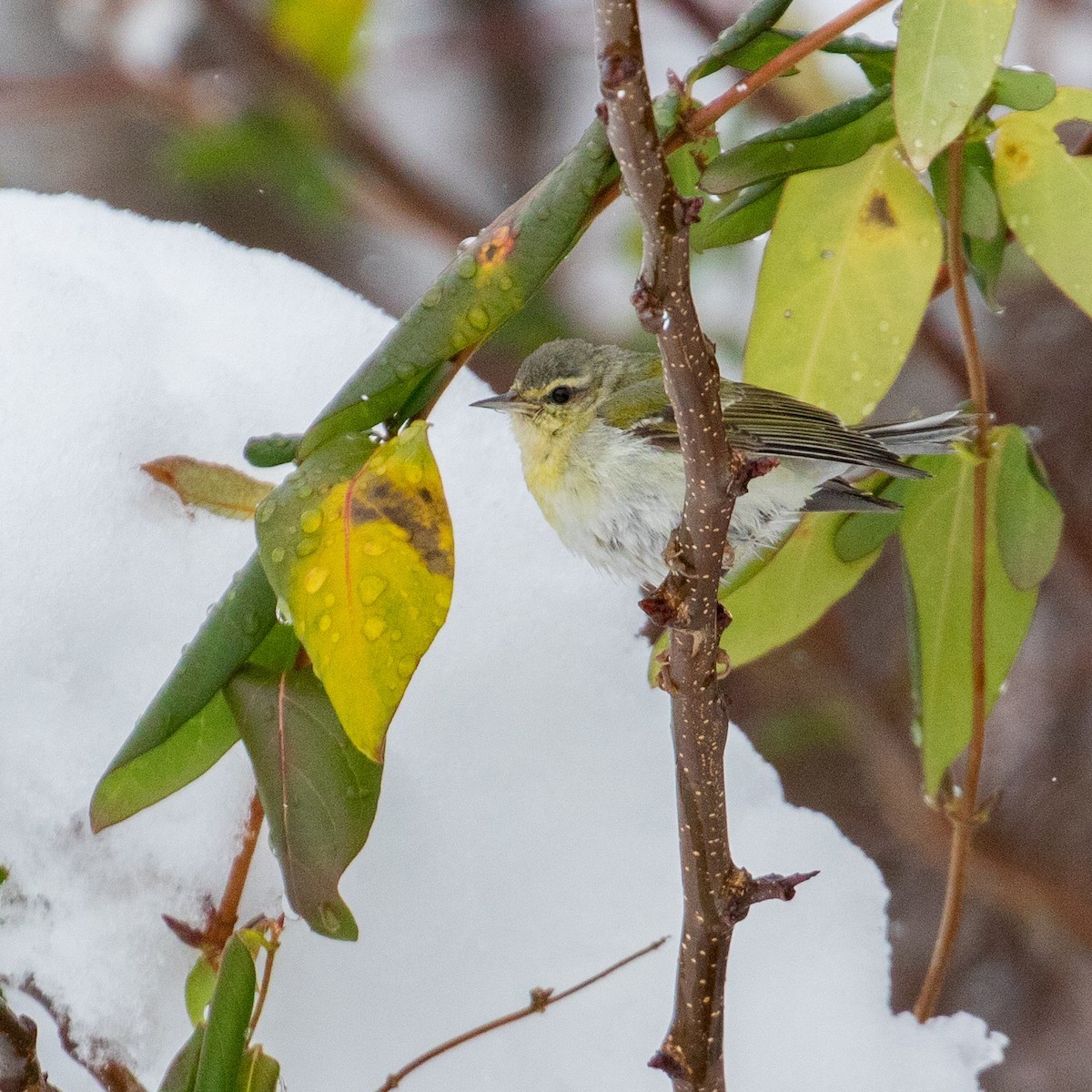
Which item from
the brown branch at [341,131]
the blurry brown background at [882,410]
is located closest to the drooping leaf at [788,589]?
the blurry brown background at [882,410]

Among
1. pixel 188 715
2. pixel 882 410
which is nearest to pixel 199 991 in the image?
pixel 188 715

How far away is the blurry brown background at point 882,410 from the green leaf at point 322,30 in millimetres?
47

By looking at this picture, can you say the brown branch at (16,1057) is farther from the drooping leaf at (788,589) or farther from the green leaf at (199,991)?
the drooping leaf at (788,589)

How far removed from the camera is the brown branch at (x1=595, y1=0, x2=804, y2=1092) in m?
0.51

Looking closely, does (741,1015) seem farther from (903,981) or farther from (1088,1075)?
(1088,1075)

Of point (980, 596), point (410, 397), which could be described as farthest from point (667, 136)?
point (980, 596)

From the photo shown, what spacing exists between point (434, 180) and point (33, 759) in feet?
Result: 5.35

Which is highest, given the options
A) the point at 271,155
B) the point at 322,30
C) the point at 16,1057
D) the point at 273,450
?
the point at 322,30

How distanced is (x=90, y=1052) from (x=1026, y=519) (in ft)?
2.26

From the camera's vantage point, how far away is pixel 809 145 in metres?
0.83

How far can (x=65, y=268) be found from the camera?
945mm

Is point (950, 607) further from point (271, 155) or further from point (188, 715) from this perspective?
point (271, 155)

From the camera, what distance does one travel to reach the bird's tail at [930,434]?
1.03 m

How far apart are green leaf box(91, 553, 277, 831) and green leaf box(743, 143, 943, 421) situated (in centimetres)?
36
